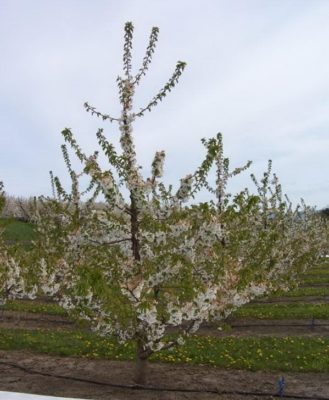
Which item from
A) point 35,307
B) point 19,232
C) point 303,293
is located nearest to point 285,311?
point 303,293

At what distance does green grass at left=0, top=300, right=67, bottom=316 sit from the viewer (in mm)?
16188

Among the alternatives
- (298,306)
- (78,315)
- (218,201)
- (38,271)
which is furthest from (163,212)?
(298,306)

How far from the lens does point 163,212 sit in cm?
798

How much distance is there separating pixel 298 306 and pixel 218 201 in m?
5.45

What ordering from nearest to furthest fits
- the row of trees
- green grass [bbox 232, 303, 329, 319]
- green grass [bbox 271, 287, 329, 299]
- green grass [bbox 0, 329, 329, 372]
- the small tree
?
the row of trees
green grass [bbox 0, 329, 329, 372]
the small tree
green grass [bbox 232, 303, 329, 319]
green grass [bbox 271, 287, 329, 299]

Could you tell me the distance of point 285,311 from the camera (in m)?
16.0

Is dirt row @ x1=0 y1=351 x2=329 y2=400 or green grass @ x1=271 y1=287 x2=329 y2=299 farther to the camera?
green grass @ x1=271 y1=287 x2=329 y2=299

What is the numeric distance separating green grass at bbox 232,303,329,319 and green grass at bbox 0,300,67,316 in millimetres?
5932

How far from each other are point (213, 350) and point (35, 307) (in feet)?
26.5

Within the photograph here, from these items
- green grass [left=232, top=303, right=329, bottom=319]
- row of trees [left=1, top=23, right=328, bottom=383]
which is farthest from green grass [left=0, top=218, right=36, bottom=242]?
row of trees [left=1, top=23, right=328, bottom=383]

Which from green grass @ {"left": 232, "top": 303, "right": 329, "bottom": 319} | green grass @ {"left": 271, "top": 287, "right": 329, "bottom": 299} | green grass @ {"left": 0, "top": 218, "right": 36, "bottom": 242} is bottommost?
green grass @ {"left": 232, "top": 303, "right": 329, "bottom": 319}

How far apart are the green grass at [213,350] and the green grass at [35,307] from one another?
3.26m

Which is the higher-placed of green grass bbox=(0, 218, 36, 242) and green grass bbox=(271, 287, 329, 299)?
green grass bbox=(0, 218, 36, 242)

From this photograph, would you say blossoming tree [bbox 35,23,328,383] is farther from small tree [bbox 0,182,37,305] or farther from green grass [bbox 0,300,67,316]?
green grass [bbox 0,300,67,316]
